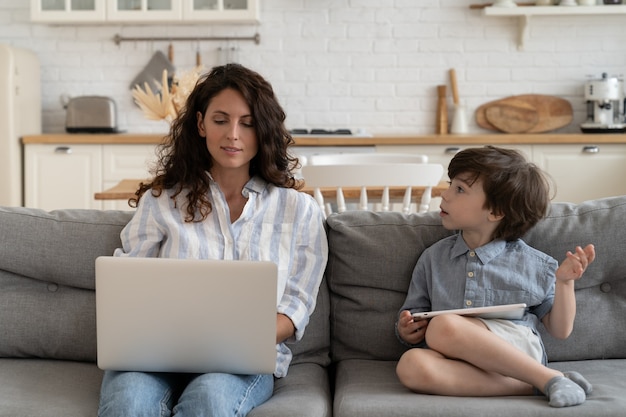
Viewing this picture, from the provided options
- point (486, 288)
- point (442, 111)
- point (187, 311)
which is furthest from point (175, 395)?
point (442, 111)

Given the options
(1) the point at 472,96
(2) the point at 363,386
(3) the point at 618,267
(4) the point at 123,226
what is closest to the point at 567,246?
(3) the point at 618,267

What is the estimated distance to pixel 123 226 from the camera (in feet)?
7.82

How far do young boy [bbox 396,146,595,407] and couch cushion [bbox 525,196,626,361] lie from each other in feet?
0.35

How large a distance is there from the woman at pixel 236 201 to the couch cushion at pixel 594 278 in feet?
1.94

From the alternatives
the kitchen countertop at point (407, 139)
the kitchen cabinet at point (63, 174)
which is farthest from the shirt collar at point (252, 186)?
the kitchen cabinet at point (63, 174)

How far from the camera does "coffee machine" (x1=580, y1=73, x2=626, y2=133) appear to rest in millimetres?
5156

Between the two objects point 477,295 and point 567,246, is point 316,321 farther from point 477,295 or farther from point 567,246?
point 567,246

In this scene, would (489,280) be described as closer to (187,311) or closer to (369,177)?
(187,311)

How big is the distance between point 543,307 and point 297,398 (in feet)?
2.10

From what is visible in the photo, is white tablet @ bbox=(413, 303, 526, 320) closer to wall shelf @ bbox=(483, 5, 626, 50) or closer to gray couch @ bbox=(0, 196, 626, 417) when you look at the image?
gray couch @ bbox=(0, 196, 626, 417)

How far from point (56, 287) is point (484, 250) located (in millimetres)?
1098

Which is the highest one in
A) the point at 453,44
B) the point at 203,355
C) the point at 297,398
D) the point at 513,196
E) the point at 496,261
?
the point at 453,44

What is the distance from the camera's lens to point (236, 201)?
2.33 metres

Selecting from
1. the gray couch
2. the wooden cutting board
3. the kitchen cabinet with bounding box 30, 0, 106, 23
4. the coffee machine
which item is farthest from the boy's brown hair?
the kitchen cabinet with bounding box 30, 0, 106, 23
